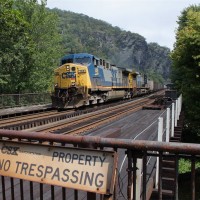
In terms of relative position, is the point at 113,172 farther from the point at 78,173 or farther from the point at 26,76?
the point at 26,76

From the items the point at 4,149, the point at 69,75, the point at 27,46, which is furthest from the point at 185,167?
the point at 4,149

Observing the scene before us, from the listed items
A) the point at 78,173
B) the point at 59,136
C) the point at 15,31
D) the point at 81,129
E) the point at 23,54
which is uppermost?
the point at 15,31

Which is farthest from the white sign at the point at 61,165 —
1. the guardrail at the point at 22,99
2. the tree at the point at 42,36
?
the tree at the point at 42,36

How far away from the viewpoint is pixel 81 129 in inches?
527

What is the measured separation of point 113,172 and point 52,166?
2.22 feet

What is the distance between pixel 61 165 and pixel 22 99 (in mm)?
25159

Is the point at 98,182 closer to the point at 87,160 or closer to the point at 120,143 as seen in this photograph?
the point at 87,160

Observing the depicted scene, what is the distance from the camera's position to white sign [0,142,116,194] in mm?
2957

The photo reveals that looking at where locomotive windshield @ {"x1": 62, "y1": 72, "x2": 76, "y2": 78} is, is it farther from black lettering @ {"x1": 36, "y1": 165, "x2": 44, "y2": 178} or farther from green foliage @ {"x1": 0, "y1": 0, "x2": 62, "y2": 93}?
black lettering @ {"x1": 36, "y1": 165, "x2": 44, "y2": 178}

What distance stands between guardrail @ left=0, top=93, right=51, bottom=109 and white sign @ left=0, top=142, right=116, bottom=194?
21.8m

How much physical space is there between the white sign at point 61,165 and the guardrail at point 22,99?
21753 millimetres

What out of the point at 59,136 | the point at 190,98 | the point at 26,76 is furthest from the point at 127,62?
the point at 59,136

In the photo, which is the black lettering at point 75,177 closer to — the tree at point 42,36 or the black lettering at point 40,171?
the black lettering at point 40,171

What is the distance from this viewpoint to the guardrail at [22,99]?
24.9 meters
